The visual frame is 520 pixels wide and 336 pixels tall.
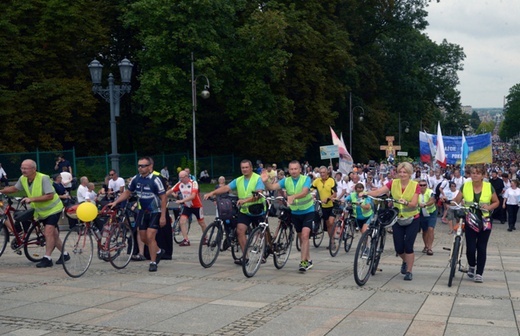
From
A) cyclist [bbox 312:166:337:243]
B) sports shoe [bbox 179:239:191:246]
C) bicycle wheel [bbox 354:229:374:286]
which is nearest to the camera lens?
bicycle wheel [bbox 354:229:374:286]

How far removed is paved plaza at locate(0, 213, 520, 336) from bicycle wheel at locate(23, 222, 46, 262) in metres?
0.32

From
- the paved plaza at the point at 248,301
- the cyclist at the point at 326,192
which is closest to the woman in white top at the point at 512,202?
the cyclist at the point at 326,192

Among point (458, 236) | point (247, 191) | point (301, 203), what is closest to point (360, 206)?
point (301, 203)

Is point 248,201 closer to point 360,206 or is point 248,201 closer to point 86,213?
point 86,213

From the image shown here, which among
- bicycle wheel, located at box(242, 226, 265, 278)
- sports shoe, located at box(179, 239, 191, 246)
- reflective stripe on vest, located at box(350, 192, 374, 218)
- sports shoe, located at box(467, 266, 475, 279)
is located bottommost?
sports shoe, located at box(179, 239, 191, 246)

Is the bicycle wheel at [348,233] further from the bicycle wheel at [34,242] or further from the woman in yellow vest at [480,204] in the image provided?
the bicycle wheel at [34,242]

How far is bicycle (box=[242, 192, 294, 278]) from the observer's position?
10.4 meters

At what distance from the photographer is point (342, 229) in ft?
47.0

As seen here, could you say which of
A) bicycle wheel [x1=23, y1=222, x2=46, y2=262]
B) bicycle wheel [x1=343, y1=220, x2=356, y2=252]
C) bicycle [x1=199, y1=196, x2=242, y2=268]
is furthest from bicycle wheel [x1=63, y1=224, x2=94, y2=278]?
bicycle wheel [x1=343, y1=220, x2=356, y2=252]

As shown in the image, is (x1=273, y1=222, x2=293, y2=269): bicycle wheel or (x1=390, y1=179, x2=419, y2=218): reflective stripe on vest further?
(x1=273, y1=222, x2=293, y2=269): bicycle wheel

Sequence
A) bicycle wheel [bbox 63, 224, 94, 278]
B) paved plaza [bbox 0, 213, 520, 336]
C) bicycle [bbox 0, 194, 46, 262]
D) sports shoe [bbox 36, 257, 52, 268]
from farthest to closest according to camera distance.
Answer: bicycle [bbox 0, 194, 46, 262] < sports shoe [bbox 36, 257, 52, 268] < bicycle wheel [bbox 63, 224, 94, 278] < paved plaza [bbox 0, 213, 520, 336]

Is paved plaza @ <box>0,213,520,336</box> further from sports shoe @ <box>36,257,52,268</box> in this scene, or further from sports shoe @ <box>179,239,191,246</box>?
sports shoe @ <box>179,239,191,246</box>

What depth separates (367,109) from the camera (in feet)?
183

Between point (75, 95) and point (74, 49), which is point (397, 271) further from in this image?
point (74, 49)
